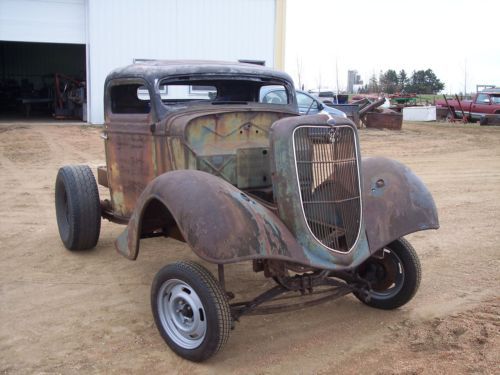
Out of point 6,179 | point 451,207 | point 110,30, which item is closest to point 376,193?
point 451,207

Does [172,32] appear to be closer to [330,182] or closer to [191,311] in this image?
[330,182]

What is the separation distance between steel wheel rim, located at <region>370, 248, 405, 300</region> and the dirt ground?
0.42 feet

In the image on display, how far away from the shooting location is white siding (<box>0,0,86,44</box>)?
1581 centimetres

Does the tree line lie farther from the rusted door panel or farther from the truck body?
the rusted door panel

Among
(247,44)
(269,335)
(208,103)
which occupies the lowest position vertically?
(269,335)

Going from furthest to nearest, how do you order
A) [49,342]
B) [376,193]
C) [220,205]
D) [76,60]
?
[76,60] → [376,193] → [49,342] → [220,205]

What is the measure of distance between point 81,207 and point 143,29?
1244cm

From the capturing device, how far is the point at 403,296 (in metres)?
4.06

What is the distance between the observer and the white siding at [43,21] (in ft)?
51.9

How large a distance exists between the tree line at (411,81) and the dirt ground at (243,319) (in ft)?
143

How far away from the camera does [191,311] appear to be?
3.40 meters

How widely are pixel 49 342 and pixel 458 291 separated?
3.14m

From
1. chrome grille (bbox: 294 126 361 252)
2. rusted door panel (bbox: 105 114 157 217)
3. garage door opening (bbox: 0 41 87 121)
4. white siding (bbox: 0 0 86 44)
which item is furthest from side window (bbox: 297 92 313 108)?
garage door opening (bbox: 0 41 87 121)

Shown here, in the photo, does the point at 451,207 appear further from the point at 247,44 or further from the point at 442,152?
the point at 247,44
